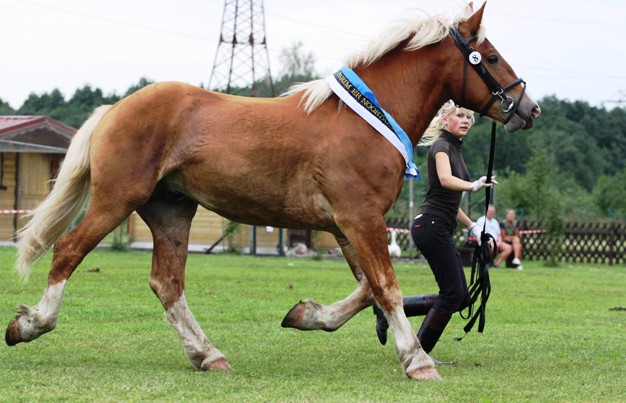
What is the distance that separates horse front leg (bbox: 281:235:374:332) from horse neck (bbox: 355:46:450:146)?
1.09 m

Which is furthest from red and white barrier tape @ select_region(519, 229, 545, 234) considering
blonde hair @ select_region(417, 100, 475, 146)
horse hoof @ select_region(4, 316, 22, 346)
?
horse hoof @ select_region(4, 316, 22, 346)

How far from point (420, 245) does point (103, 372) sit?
2883mm

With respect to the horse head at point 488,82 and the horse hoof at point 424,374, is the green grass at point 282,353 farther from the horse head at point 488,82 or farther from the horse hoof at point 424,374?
the horse head at point 488,82

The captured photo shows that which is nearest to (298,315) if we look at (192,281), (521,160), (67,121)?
(192,281)

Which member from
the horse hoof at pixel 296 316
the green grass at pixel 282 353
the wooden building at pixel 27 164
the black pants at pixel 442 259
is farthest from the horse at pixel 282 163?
the wooden building at pixel 27 164

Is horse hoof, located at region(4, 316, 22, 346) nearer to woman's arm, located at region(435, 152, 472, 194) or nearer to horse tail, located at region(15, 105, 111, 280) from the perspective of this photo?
horse tail, located at region(15, 105, 111, 280)

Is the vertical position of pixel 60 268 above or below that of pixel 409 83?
below

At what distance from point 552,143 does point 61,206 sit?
2946 inches

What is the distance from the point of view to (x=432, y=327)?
8852 millimetres

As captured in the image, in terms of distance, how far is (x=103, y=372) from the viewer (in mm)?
7539

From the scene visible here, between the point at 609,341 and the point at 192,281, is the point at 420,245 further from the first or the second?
the point at 192,281

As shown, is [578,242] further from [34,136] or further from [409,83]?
[409,83]

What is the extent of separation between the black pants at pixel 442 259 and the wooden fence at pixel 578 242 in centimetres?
2373

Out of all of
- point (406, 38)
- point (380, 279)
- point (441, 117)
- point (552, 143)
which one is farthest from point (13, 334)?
point (552, 143)
